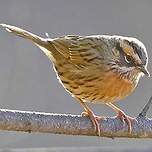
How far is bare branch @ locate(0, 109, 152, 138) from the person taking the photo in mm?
3832

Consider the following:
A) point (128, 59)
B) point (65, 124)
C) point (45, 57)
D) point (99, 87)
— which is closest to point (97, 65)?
point (99, 87)

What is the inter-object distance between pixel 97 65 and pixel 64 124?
0.92 meters

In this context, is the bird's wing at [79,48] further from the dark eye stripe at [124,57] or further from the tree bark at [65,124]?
the tree bark at [65,124]

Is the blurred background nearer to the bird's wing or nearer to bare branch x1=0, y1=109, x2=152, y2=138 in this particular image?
the bird's wing

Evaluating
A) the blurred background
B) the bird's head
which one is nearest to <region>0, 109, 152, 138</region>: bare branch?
the bird's head

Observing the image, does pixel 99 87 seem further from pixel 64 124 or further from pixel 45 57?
pixel 45 57

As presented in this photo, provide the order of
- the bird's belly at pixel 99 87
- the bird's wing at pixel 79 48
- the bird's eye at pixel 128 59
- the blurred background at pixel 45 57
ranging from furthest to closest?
the blurred background at pixel 45 57 → the bird's wing at pixel 79 48 → the bird's belly at pixel 99 87 → the bird's eye at pixel 128 59

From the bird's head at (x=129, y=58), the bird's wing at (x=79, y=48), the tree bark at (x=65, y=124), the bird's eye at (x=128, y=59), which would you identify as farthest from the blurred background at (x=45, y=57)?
the tree bark at (x=65, y=124)

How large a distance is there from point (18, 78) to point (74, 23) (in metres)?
0.80

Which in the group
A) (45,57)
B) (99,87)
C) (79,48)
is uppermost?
(79,48)

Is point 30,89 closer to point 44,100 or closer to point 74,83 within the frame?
point 44,100

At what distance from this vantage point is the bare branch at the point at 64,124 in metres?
3.83

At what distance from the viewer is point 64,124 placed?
12.9 ft

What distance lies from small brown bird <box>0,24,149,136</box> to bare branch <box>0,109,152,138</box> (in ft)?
0.66
